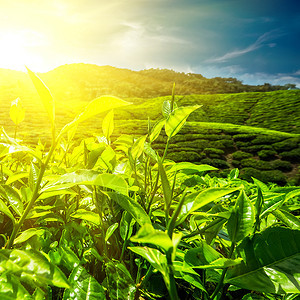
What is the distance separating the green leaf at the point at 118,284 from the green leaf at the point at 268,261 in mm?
200

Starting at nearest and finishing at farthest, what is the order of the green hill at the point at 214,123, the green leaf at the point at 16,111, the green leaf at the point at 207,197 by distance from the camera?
the green leaf at the point at 207,197, the green leaf at the point at 16,111, the green hill at the point at 214,123

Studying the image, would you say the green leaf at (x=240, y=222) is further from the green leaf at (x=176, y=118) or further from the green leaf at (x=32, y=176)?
the green leaf at (x=32, y=176)

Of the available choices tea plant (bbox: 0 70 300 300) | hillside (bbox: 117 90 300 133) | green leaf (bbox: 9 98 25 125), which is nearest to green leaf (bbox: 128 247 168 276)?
tea plant (bbox: 0 70 300 300)

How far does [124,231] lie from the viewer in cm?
58

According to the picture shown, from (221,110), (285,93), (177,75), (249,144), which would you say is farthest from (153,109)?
(177,75)

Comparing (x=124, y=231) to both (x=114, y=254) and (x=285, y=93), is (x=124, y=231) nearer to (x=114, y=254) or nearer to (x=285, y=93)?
(x=114, y=254)

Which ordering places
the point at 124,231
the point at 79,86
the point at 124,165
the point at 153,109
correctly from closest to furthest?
the point at 124,231
the point at 124,165
the point at 153,109
the point at 79,86

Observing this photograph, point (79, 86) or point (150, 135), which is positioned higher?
point (79, 86)

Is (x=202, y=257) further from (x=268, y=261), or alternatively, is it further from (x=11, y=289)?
(x=11, y=289)

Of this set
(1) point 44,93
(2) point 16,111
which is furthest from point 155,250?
(2) point 16,111

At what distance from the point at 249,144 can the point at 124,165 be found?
658 inches

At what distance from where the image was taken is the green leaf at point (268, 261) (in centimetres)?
38

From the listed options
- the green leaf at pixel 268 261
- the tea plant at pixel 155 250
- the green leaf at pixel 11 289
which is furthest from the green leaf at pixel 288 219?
the green leaf at pixel 11 289

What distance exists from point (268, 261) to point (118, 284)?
11.7 inches
